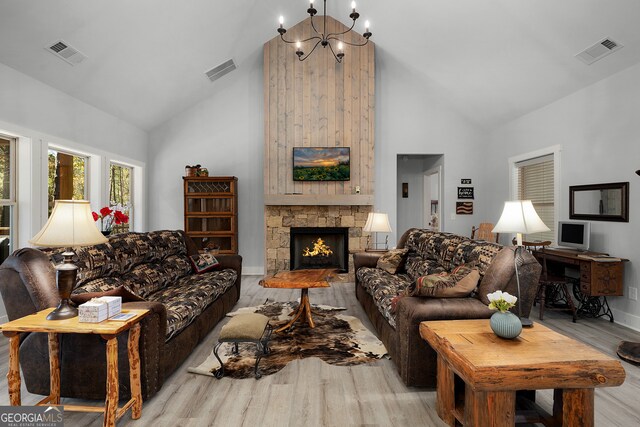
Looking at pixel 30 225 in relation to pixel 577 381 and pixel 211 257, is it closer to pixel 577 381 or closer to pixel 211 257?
pixel 211 257

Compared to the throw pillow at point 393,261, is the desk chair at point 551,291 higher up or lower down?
lower down

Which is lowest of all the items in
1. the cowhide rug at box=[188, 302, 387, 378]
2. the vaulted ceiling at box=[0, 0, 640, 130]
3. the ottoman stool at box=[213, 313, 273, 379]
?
the cowhide rug at box=[188, 302, 387, 378]

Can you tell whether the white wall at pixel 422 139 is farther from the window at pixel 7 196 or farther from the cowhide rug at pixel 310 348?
the window at pixel 7 196

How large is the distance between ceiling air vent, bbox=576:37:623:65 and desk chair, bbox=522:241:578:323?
2026mm

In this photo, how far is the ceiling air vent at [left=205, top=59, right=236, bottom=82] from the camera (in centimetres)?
566

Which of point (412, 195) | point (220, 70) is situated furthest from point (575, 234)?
point (220, 70)

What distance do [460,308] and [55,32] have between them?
434 cm

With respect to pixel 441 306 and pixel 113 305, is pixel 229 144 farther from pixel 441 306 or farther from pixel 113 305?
A: pixel 441 306

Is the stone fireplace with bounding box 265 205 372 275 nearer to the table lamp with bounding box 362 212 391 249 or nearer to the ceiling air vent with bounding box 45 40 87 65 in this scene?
the table lamp with bounding box 362 212 391 249

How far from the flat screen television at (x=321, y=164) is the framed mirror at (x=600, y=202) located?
322 cm

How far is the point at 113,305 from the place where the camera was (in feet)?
6.53

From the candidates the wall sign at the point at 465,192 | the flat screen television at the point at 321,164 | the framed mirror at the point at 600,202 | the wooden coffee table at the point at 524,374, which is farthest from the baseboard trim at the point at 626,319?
the flat screen television at the point at 321,164

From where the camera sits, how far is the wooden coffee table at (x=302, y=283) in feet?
10.4

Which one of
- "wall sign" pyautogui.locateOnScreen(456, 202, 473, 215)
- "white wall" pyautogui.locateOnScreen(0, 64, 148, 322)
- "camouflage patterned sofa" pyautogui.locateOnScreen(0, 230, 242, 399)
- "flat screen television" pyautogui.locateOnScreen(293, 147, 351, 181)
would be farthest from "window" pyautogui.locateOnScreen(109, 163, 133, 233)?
"wall sign" pyautogui.locateOnScreen(456, 202, 473, 215)
